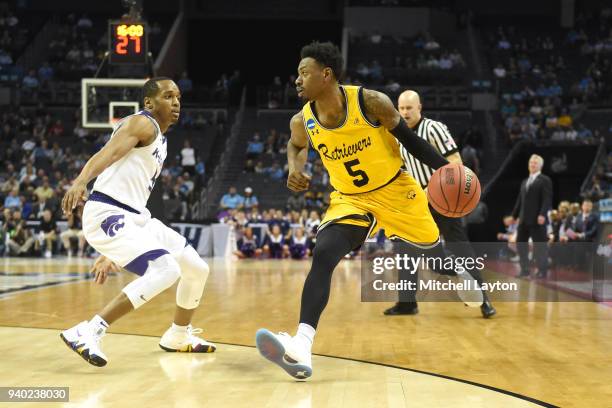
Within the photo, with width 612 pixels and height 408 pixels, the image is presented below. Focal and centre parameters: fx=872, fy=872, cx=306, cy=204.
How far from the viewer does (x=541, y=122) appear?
24.8 m

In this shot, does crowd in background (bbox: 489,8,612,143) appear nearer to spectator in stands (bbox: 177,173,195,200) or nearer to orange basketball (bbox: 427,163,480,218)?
spectator in stands (bbox: 177,173,195,200)

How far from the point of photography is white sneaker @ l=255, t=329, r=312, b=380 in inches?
176

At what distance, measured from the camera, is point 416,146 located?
16.7 ft

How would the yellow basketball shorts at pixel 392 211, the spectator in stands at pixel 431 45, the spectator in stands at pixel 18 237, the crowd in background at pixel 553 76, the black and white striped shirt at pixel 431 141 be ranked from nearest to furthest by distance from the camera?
the yellow basketball shorts at pixel 392 211 < the black and white striped shirt at pixel 431 141 < the spectator in stands at pixel 18 237 < the crowd in background at pixel 553 76 < the spectator in stands at pixel 431 45

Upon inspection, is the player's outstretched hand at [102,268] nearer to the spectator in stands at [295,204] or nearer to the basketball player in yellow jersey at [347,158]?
the basketball player in yellow jersey at [347,158]

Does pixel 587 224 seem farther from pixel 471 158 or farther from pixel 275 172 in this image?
pixel 275 172

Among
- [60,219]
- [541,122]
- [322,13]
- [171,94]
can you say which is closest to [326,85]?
[171,94]

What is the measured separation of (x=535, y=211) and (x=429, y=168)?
5179 millimetres

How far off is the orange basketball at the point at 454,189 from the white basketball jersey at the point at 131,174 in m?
1.69

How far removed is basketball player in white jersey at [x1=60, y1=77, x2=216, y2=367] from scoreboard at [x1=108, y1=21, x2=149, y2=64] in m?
9.18

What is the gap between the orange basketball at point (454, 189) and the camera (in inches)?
206

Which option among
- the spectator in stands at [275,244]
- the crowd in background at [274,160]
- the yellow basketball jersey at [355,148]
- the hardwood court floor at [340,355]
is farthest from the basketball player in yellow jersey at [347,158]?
the crowd in background at [274,160]

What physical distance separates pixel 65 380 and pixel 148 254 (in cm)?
89

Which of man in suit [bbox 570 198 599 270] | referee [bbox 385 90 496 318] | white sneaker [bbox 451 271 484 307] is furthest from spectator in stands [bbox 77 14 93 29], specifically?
white sneaker [bbox 451 271 484 307]
